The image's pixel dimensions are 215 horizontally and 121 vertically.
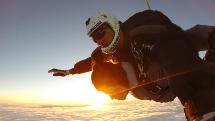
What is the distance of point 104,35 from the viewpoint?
352 cm

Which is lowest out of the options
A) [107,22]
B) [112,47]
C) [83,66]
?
[112,47]

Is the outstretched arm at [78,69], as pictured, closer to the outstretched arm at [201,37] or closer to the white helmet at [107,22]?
the white helmet at [107,22]

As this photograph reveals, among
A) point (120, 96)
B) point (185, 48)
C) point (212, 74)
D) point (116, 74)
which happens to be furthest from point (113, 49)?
point (212, 74)

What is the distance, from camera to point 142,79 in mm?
3480

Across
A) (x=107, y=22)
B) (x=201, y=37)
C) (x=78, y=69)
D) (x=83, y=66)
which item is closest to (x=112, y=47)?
(x=107, y=22)

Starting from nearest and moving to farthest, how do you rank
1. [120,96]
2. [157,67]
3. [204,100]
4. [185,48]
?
[204,100] < [185,48] < [157,67] < [120,96]

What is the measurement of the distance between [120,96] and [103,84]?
260 millimetres

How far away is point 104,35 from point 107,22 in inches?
6.8

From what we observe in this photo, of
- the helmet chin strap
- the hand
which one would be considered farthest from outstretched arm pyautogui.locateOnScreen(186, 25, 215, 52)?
the hand

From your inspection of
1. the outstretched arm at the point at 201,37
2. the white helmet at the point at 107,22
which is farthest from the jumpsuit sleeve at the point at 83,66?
the outstretched arm at the point at 201,37

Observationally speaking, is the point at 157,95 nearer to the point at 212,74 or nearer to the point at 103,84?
the point at 103,84

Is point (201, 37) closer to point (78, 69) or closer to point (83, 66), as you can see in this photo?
point (83, 66)

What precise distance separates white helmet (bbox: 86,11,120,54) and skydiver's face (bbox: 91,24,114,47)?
0.04m

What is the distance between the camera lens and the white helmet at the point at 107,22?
11.3ft
